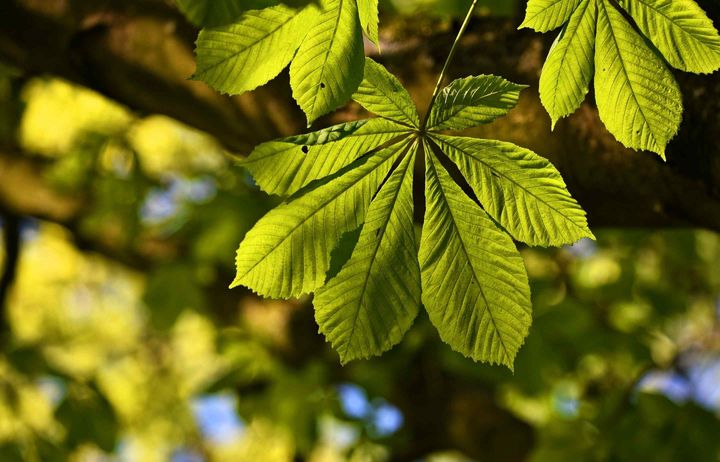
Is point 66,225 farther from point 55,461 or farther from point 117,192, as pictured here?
point 55,461

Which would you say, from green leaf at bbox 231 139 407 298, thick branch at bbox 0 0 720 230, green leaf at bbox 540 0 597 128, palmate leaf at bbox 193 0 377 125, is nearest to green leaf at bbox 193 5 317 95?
palmate leaf at bbox 193 0 377 125

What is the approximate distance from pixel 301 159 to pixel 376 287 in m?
0.13

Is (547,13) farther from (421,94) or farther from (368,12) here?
(421,94)

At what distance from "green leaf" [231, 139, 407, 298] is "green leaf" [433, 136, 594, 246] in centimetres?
9

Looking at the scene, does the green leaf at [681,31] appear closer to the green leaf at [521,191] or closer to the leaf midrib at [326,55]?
the green leaf at [521,191]

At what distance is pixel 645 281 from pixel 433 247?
7.18 ft

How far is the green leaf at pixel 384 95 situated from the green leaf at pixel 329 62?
0.10ft

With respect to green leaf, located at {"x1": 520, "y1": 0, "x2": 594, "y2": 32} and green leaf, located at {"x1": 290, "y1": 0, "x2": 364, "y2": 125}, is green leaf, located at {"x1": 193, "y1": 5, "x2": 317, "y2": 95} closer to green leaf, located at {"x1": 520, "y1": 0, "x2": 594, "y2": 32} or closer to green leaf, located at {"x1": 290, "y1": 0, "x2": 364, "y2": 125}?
green leaf, located at {"x1": 290, "y1": 0, "x2": 364, "y2": 125}

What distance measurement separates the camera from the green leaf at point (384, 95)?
0.65 meters

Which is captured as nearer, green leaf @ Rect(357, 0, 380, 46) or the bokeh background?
green leaf @ Rect(357, 0, 380, 46)

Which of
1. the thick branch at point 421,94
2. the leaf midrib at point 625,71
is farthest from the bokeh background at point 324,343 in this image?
the leaf midrib at point 625,71

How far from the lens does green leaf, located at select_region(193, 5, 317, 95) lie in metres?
0.65

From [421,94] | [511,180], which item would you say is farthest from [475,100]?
[421,94]

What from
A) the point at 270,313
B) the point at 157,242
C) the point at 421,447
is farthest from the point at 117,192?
the point at 421,447
